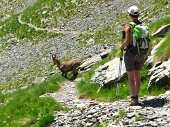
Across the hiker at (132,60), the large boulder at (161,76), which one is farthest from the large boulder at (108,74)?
the hiker at (132,60)

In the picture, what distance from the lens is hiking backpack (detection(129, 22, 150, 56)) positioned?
10.8 meters

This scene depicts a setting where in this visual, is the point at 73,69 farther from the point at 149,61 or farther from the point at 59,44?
the point at 59,44

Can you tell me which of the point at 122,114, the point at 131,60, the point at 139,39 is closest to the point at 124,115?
the point at 122,114

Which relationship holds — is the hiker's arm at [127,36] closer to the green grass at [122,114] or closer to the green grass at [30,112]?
the green grass at [122,114]

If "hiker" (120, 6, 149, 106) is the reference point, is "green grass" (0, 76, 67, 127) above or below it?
below

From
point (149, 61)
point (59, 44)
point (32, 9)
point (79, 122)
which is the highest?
point (32, 9)

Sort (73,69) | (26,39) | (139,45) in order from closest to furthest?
(139,45) → (73,69) → (26,39)

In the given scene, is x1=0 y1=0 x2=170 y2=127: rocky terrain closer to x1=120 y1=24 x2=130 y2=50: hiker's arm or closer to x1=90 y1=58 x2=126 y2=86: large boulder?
x1=90 y1=58 x2=126 y2=86: large boulder

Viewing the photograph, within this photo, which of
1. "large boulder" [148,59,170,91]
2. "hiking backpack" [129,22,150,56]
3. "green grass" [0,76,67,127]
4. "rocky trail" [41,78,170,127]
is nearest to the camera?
"rocky trail" [41,78,170,127]

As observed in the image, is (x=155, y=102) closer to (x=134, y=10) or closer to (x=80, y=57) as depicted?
(x=134, y=10)

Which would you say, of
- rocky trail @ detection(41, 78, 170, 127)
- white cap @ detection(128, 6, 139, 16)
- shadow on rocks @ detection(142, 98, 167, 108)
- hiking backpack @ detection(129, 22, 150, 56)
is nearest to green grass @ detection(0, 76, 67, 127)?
rocky trail @ detection(41, 78, 170, 127)

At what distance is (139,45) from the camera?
430 inches

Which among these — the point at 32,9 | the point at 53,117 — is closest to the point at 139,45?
the point at 53,117

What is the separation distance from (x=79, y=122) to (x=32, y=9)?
4600cm
